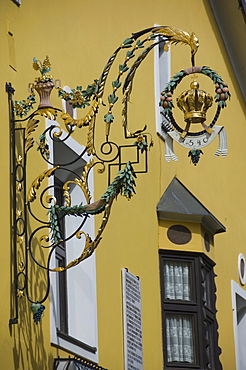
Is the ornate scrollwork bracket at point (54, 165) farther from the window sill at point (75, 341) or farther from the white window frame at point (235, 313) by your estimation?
the white window frame at point (235, 313)

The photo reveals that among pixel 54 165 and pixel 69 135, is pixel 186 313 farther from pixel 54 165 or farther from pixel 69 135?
pixel 69 135

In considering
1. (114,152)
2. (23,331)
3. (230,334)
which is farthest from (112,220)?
(230,334)

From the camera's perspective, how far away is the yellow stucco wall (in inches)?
340

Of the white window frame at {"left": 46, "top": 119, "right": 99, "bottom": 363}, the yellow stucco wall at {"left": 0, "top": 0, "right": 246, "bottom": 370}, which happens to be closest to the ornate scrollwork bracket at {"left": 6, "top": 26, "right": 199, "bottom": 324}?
the yellow stucco wall at {"left": 0, "top": 0, "right": 246, "bottom": 370}

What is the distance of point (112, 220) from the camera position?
10.9m

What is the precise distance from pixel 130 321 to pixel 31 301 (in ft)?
9.81

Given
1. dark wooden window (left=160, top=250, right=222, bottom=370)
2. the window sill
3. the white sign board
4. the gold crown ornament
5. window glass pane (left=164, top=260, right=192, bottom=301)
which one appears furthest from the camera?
window glass pane (left=164, top=260, right=192, bottom=301)

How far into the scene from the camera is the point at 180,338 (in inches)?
489

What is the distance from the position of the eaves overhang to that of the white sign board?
3.77 ft

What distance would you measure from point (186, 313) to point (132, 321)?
1.49 meters

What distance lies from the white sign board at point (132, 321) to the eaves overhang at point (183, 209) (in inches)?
45.3

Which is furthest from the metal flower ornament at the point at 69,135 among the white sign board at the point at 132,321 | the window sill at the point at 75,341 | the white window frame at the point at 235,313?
the white window frame at the point at 235,313

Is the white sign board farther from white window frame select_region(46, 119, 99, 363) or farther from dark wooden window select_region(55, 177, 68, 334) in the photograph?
dark wooden window select_region(55, 177, 68, 334)

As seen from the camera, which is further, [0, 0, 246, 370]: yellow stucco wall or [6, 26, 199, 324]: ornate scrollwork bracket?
[0, 0, 246, 370]: yellow stucco wall
